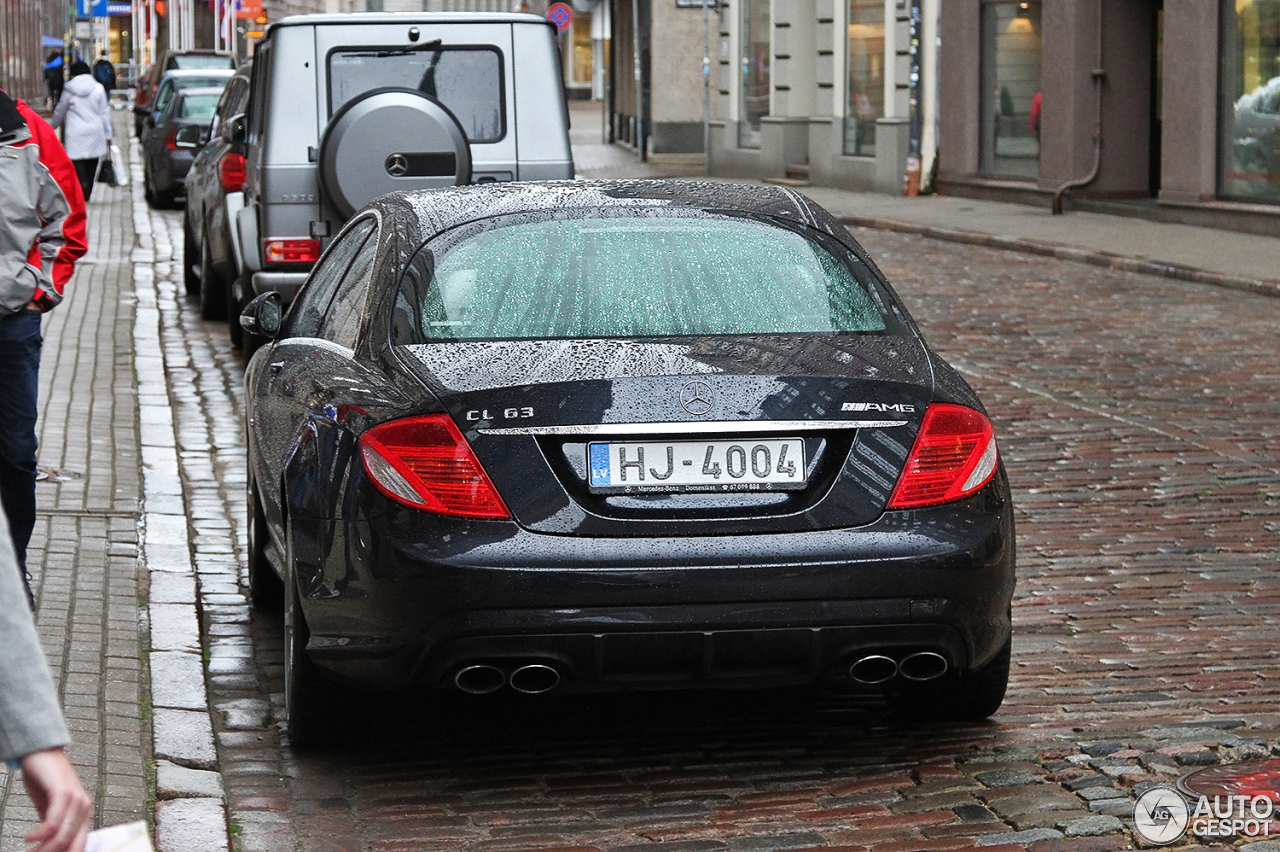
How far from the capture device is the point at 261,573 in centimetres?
688

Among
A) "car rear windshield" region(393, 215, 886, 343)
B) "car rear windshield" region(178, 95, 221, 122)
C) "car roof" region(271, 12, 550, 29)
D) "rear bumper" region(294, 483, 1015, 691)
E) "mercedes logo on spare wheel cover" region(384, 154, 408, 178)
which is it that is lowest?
"rear bumper" region(294, 483, 1015, 691)

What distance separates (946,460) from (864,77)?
2590 cm

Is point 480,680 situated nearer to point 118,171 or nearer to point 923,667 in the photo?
point 923,667

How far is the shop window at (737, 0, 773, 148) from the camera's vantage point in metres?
34.0

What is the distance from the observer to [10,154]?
572 cm

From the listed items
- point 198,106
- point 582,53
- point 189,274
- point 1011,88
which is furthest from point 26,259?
point 582,53

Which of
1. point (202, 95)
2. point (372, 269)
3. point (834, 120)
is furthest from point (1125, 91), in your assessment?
point (372, 269)

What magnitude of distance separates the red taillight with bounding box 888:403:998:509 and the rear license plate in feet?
0.86

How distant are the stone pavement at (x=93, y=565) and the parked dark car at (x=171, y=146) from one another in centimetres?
1219

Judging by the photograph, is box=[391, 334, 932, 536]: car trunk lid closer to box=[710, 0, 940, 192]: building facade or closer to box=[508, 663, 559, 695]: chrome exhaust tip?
box=[508, 663, 559, 695]: chrome exhaust tip

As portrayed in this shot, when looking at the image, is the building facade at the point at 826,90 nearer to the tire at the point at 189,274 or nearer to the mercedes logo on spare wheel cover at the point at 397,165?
the tire at the point at 189,274

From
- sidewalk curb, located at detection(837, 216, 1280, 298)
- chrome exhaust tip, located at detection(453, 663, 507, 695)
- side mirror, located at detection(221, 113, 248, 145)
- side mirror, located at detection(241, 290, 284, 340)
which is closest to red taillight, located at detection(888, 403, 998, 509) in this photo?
chrome exhaust tip, located at detection(453, 663, 507, 695)

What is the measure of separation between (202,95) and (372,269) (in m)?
23.8

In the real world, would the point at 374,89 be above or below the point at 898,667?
above
